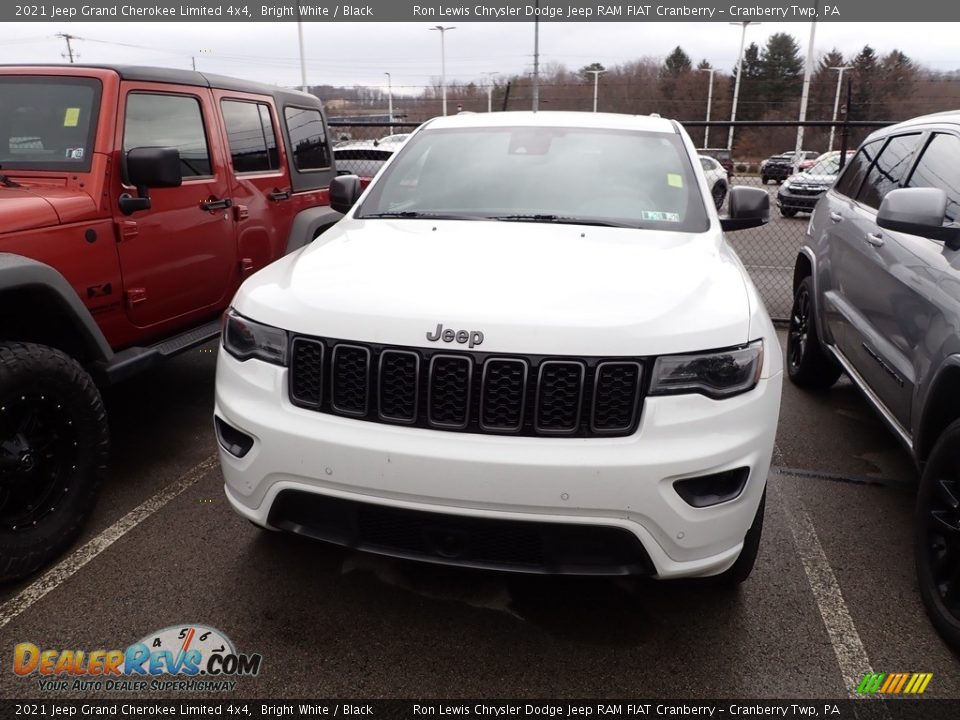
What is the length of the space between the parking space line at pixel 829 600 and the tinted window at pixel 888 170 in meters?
1.80

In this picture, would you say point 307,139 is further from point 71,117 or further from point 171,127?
point 71,117

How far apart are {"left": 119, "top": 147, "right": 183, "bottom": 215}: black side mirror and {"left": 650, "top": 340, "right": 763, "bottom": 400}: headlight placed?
2.60 meters

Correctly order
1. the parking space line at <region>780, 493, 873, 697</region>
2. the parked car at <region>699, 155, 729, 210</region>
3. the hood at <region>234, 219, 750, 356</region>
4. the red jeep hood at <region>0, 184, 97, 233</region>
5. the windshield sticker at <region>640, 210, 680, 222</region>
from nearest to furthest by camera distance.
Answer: the hood at <region>234, 219, 750, 356</region>
the parking space line at <region>780, 493, 873, 697</region>
the red jeep hood at <region>0, 184, 97, 233</region>
the windshield sticker at <region>640, 210, 680, 222</region>
the parked car at <region>699, 155, 729, 210</region>

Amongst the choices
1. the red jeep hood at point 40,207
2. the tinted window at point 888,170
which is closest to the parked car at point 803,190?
the tinted window at point 888,170

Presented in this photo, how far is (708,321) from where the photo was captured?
7.39ft

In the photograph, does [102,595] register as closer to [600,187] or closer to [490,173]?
[490,173]

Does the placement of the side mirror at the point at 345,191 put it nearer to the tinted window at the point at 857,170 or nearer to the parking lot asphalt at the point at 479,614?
the parking lot asphalt at the point at 479,614

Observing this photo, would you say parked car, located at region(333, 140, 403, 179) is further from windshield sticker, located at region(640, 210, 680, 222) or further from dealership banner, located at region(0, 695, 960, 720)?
dealership banner, located at region(0, 695, 960, 720)

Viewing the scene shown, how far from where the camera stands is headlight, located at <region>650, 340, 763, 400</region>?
2.17 meters

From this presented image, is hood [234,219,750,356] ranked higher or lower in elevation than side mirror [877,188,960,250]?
lower

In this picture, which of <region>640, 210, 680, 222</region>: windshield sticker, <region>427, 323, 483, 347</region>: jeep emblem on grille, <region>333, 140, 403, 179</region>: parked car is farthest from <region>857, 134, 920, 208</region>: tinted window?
<region>333, 140, 403, 179</region>: parked car

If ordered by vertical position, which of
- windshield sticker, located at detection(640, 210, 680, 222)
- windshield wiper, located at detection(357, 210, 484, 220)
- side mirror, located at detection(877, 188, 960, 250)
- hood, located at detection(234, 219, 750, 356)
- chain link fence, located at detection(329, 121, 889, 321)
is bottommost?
chain link fence, located at detection(329, 121, 889, 321)

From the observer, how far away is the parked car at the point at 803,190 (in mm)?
16078

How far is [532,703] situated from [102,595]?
168cm
